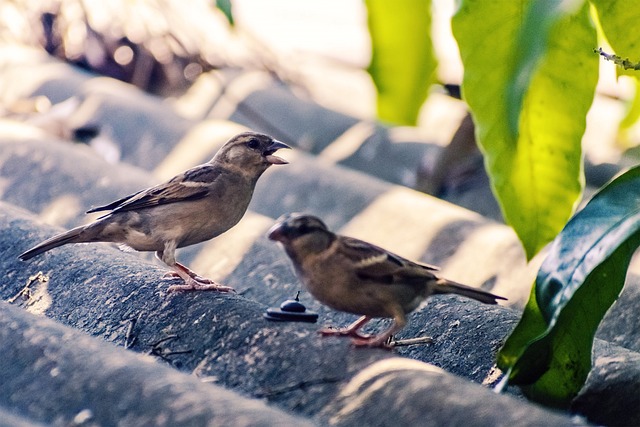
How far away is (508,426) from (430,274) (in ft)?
2.70

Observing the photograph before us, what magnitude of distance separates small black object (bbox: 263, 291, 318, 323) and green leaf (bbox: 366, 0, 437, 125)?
111 cm

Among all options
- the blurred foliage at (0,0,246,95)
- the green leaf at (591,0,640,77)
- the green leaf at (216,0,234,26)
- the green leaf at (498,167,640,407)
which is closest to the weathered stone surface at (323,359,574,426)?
the green leaf at (498,167,640,407)

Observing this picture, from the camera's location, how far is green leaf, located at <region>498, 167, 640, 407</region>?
2805 mm

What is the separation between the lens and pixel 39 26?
8227 mm

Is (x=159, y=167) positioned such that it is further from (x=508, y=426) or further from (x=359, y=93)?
(x=508, y=426)

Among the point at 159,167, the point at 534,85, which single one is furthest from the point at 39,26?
the point at 534,85

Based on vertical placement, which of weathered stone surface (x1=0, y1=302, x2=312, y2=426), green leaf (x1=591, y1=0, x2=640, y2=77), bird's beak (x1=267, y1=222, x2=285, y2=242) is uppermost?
green leaf (x1=591, y1=0, x2=640, y2=77)

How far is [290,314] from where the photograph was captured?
3172 mm

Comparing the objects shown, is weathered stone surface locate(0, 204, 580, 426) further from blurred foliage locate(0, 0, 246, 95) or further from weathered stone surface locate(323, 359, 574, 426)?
blurred foliage locate(0, 0, 246, 95)

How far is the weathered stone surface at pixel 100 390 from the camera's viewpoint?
2.35 metres

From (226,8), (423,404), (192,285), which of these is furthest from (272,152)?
(423,404)

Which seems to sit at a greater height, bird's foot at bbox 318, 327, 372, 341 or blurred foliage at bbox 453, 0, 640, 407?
blurred foliage at bbox 453, 0, 640, 407

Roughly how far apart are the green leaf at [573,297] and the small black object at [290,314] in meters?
0.58

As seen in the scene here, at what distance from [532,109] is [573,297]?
779mm
